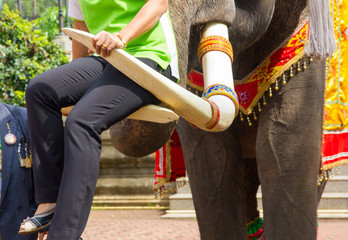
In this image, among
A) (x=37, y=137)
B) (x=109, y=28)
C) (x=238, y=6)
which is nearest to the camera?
(x=37, y=137)

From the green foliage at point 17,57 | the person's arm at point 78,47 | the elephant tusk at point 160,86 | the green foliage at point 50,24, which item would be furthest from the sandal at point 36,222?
the green foliage at point 50,24

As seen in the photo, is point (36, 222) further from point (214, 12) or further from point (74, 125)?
point (214, 12)

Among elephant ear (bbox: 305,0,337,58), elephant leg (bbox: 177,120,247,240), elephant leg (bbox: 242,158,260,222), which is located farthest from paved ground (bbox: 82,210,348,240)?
elephant ear (bbox: 305,0,337,58)

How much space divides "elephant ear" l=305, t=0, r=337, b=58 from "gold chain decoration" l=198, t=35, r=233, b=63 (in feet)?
1.97

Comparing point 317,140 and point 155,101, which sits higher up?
point 155,101

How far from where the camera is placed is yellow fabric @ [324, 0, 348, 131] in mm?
2732

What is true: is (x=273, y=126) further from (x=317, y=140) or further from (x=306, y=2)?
(x=306, y=2)

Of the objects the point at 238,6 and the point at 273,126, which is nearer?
the point at 238,6

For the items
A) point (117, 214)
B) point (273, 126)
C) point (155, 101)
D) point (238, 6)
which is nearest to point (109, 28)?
point (155, 101)

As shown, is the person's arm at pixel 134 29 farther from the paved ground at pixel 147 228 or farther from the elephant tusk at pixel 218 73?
the paved ground at pixel 147 228

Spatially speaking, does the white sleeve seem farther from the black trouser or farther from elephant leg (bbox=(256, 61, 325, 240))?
elephant leg (bbox=(256, 61, 325, 240))

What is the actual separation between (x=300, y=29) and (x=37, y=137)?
136cm

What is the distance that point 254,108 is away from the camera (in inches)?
100

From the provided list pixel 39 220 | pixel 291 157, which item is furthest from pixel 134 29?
pixel 291 157
